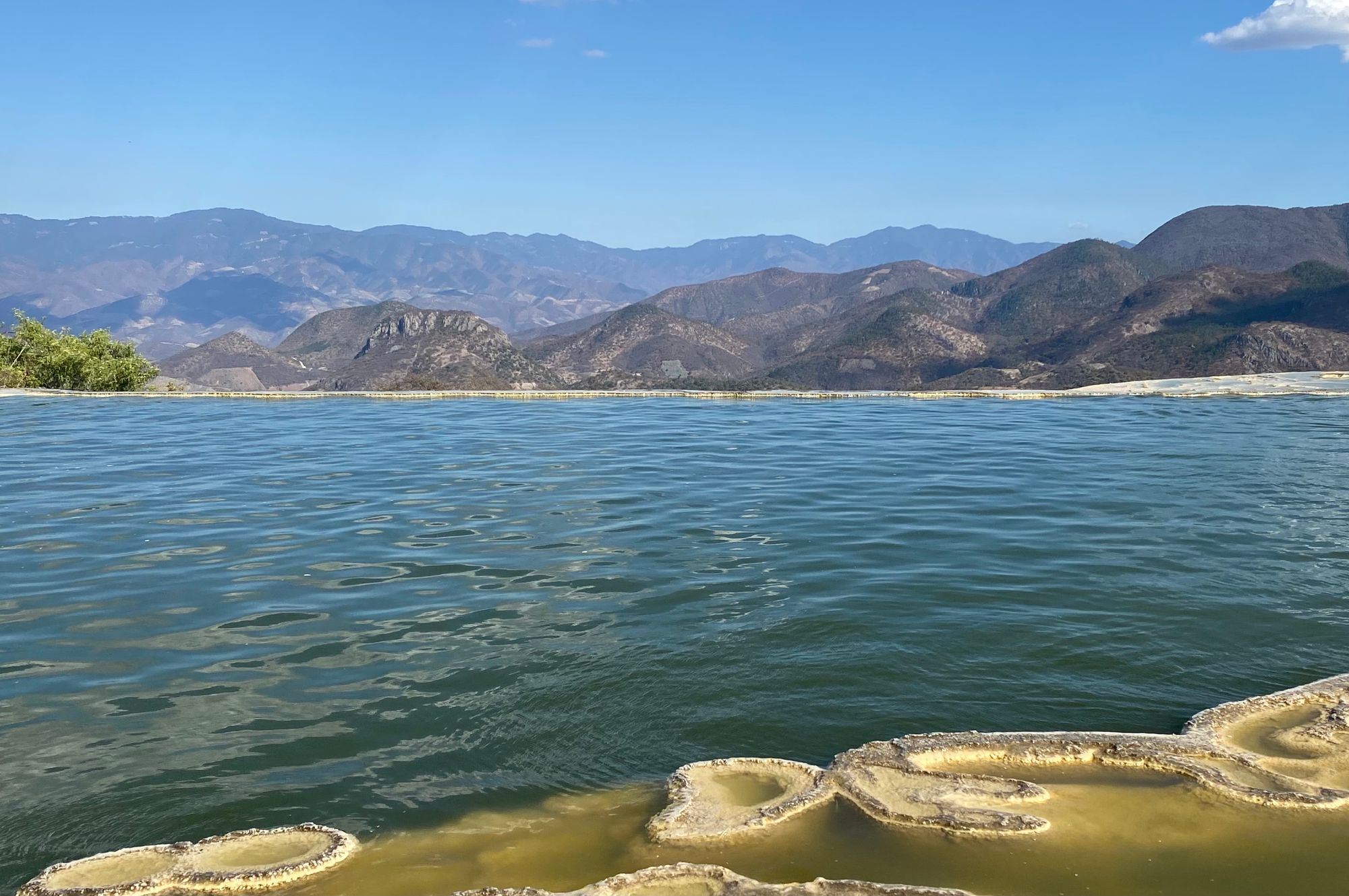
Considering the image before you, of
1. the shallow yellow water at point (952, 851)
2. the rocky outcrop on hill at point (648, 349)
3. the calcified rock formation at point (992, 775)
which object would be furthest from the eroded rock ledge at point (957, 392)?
the rocky outcrop on hill at point (648, 349)

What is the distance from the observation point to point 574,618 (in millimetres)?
6961

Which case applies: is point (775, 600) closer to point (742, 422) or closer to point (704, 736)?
point (704, 736)

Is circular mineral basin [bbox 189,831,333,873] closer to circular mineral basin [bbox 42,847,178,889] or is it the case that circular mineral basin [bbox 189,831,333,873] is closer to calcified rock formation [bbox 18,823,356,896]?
calcified rock formation [bbox 18,823,356,896]

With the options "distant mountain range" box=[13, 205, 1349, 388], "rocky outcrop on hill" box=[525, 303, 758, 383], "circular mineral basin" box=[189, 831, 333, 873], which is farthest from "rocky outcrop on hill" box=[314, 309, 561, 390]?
"circular mineral basin" box=[189, 831, 333, 873]

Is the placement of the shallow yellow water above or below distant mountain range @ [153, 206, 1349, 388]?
below

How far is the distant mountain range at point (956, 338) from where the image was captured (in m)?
57.7

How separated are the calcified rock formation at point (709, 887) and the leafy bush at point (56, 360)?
27527mm

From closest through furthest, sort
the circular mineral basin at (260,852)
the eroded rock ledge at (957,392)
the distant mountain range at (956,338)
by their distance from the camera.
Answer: the circular mineral basin at (260,852), the eroded rock ledge at (957,392), the distant mountain range at (956,338)

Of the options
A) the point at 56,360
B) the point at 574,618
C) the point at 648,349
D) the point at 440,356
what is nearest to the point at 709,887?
the point at 574,618

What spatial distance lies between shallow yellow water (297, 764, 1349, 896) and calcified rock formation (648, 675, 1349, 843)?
3.4 inches

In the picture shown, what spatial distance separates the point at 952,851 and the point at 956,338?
9261cm

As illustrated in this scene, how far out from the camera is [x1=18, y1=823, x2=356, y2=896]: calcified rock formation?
3.69 metres

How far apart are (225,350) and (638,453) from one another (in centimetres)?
11840

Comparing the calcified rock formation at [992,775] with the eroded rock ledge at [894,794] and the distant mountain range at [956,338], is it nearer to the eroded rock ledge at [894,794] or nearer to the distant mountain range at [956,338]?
the eroded rock ledge at [894,794]
